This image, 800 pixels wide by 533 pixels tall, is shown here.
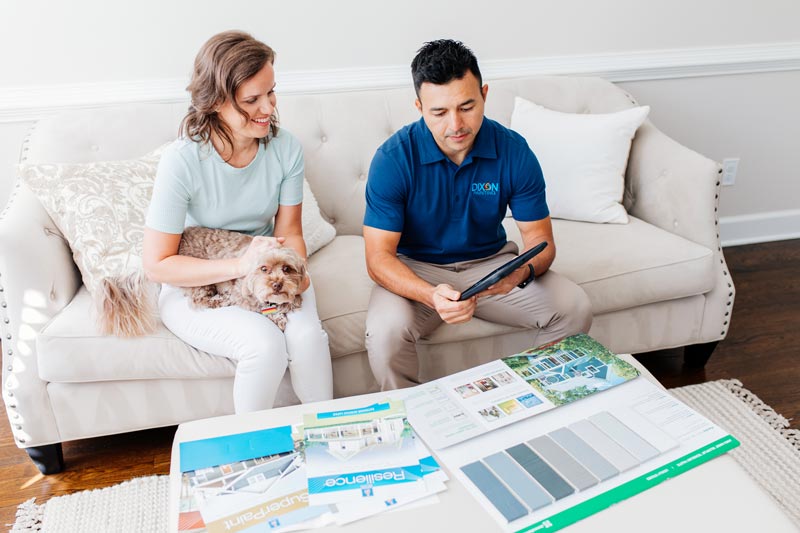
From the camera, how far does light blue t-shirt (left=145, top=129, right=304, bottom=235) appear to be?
1.64m

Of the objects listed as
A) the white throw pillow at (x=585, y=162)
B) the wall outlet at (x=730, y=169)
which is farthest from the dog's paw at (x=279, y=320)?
the wall outlet at (x=730, y=169)

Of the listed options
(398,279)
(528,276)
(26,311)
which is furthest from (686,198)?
(26,311)

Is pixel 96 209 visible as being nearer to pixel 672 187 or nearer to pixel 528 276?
pixel 528 276

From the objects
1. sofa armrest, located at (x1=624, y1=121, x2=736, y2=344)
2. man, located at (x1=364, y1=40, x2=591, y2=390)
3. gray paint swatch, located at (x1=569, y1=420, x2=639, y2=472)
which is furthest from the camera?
sofa armrest, located at (x1=624, y1=121, x2=736, y2=344)

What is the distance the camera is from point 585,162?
2244 millimetres

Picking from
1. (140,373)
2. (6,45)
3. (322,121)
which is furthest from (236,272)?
(6,45)

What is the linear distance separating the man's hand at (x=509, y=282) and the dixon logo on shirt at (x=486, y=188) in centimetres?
22

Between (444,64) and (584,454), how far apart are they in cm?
93

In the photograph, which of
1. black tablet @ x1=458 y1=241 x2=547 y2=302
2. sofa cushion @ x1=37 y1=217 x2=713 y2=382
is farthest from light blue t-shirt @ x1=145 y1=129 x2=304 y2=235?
black tablet @ x1=458 y1=241 x2=547 y2=302

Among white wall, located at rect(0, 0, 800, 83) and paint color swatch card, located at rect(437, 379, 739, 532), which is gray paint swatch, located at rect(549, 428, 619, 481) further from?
white wall, located at rect(0, 0, 800, 83)

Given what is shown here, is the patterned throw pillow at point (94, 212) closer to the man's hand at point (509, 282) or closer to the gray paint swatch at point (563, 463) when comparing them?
the man's hand at point (509, 282)

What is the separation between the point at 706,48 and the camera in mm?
2836

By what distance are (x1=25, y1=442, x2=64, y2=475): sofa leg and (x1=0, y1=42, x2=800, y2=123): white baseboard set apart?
119 centimetres

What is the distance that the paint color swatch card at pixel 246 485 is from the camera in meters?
1.07
